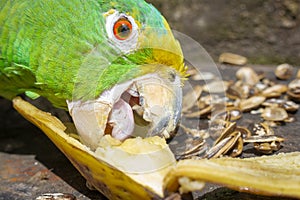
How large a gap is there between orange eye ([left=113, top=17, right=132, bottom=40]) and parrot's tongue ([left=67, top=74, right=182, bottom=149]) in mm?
140

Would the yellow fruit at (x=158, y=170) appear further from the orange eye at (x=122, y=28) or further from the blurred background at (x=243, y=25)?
the blurred background at (x=243, y=25)

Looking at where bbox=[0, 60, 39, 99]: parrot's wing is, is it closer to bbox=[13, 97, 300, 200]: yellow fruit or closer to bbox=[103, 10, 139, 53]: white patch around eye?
bbox=[13, 97, 300, 200]: yellow fruit

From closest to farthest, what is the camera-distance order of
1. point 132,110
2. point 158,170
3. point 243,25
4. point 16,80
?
1. point 158,170
2. point 132,110
3. point 16,80
4. point 243,25

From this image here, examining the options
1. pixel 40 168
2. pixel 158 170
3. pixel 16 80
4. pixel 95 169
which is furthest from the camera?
pixel 40 168

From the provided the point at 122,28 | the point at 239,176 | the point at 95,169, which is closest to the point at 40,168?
the point at 95,169

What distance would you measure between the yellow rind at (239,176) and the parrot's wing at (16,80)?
2.48 feet

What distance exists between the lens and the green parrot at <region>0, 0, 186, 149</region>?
1647 mm

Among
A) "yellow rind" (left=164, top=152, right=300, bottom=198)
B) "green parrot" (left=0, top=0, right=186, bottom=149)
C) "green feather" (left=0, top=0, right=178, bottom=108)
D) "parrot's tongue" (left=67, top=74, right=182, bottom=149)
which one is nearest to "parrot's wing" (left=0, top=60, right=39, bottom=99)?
"green feather" (left=0, top=0, right=178, bottom=108)

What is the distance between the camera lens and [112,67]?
1688 millimetres

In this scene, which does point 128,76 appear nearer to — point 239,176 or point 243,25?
point 239,176

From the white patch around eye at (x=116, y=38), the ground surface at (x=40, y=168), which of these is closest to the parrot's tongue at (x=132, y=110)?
the white patch around eye at (x=116, y=38)

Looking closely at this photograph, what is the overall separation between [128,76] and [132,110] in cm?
11

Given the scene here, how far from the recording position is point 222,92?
104 inches

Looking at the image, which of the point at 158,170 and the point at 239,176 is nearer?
the point at 239,176
